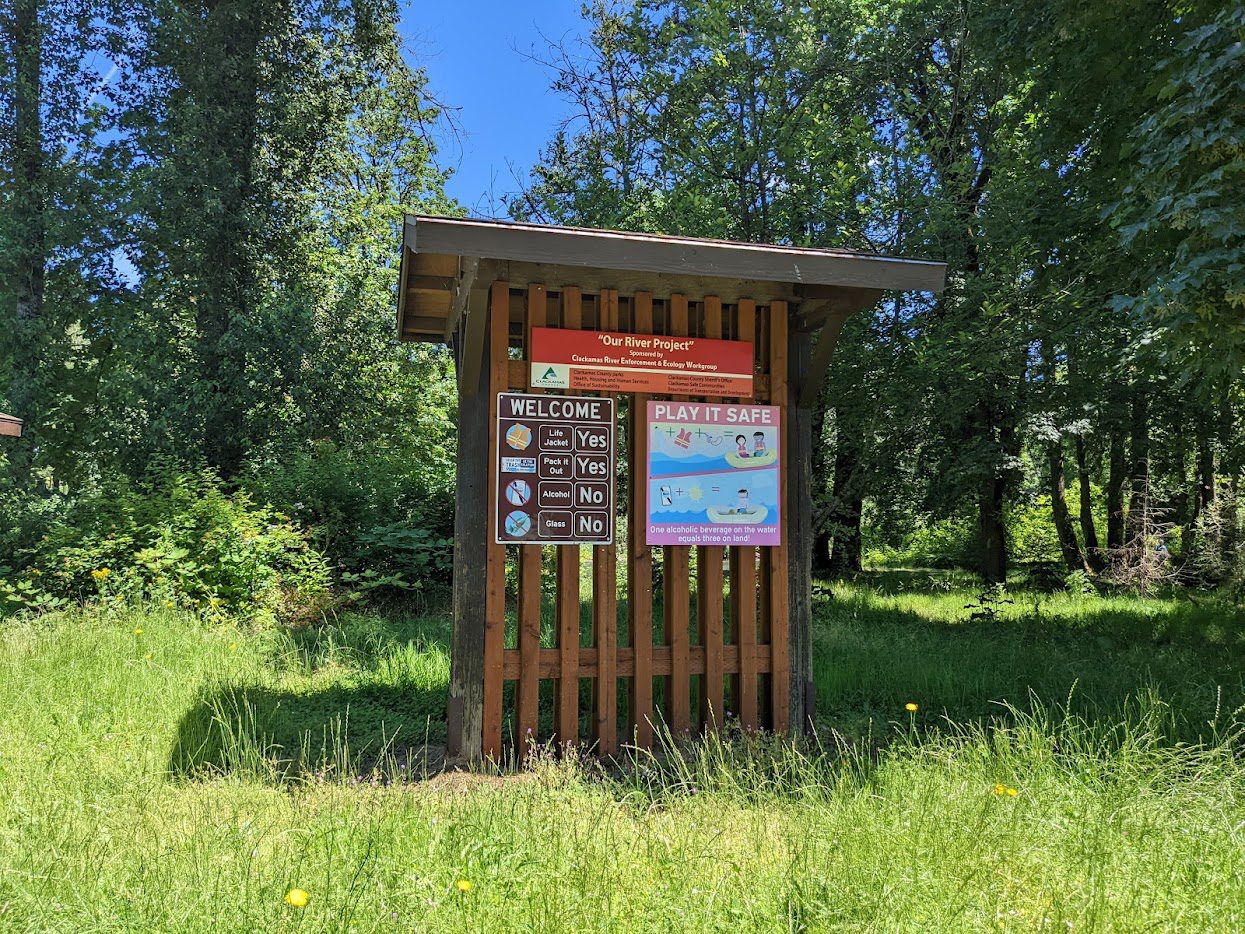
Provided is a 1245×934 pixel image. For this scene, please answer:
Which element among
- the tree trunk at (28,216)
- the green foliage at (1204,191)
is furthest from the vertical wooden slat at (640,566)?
the tree trunk at (28,216)

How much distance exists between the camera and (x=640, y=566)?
4.88 meters

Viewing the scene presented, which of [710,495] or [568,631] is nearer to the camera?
[568,631]

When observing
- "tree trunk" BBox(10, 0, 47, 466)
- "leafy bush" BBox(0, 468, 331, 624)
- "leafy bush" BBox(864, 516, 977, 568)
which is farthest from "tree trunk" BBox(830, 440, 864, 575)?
"tree trunk" BBox(10, 0, 47, 466)

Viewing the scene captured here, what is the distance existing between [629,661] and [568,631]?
44 centimetres

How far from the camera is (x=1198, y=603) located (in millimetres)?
10641

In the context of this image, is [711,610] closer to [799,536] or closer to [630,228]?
[799,536]

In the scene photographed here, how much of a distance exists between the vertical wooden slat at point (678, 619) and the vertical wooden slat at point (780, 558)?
59cm

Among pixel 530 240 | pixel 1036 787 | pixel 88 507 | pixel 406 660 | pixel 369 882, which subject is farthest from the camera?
pixel 88 507

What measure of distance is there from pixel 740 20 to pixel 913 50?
2776mm

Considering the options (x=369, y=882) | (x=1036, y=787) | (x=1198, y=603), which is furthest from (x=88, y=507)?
(x=1198, y=603)

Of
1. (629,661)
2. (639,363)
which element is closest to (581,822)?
(629,661)

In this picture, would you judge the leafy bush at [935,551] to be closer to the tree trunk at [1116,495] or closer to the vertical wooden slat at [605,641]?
the tree trunk at [1116,495]

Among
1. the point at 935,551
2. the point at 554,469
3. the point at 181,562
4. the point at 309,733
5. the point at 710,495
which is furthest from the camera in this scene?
the point at 935,551

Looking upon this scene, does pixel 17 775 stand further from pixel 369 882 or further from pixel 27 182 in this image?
pixel 27 182
